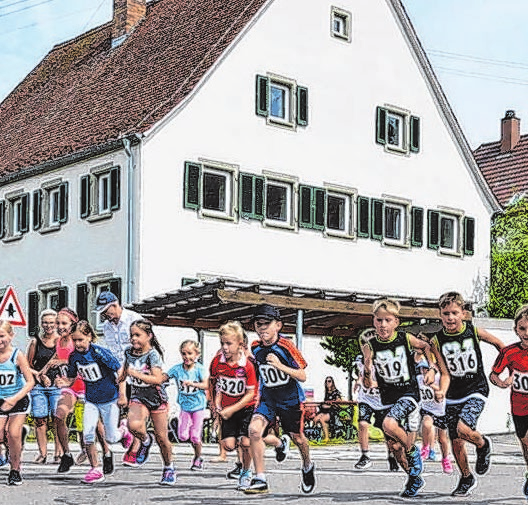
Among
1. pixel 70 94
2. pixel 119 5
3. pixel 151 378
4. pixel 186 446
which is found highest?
pixel 119 5

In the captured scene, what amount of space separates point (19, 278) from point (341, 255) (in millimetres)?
8763

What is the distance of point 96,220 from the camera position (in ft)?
99.4

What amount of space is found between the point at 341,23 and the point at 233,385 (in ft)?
77.8

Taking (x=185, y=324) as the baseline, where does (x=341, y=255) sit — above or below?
above

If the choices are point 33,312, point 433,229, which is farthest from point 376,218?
point 33,312

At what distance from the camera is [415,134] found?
3569 centimetres

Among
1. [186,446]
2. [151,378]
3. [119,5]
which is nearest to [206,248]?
[186,446]

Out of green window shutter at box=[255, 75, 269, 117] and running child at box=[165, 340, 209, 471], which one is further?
green window shutter at box=[255, 75, 269, 117]

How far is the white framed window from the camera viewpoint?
3353cm

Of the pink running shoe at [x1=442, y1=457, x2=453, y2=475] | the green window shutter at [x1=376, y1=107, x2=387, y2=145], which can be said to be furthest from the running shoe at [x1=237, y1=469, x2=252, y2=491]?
the green window shutter at [x1=376, y1=107, x2=387, y2=145]

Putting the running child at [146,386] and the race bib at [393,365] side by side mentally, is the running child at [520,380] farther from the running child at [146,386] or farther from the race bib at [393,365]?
the running child at [146,386]

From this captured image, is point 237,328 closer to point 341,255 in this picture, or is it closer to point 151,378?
point 151,378

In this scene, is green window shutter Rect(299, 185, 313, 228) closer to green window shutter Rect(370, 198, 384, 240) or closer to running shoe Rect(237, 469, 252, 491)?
green window shutter Rect(370, 198, 384, 240)

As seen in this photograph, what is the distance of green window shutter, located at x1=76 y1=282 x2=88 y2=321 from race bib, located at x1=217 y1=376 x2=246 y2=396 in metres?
19.3
